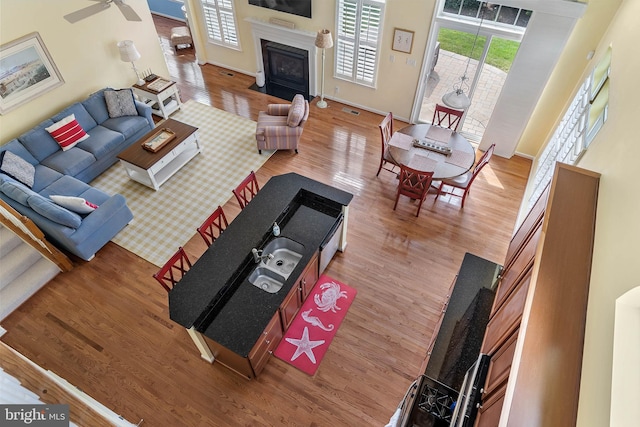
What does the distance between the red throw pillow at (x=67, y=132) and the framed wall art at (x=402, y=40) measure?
586 cm

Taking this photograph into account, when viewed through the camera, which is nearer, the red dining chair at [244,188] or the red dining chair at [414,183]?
the red dining chair at [244,188]

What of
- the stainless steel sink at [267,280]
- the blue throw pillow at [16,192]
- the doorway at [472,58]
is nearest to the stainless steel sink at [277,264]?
the stainless steel sink at [267,280]

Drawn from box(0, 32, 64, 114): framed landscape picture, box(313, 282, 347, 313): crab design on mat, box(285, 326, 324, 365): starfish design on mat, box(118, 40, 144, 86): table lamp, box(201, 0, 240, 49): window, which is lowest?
box(285, 326, 324, 365): starfish design on mat

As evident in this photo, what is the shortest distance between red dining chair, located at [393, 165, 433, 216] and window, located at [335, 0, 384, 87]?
2897mm

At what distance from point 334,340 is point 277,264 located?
1.22 metres

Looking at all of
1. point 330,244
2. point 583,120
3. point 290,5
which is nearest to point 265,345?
point 330,244

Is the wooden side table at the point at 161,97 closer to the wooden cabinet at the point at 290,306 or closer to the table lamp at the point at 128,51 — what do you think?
the table lamp at the point at 128,51

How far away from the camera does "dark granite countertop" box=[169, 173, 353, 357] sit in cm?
373

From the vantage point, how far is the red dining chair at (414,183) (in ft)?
17.9

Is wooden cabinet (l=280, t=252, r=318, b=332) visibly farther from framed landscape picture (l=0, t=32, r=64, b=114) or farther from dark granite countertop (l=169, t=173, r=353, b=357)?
framed landscape picture (l=0, t=32, r=64, b=114)

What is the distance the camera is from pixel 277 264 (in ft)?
15.0

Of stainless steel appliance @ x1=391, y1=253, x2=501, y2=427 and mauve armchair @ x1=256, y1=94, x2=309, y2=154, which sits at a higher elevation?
mauve armchair @ x1=256, y1=94, x2=309, y2=154

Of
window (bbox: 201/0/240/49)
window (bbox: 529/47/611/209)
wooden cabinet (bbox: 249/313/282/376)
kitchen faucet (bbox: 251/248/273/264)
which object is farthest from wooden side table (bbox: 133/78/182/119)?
window (bbox: 529/47/611/209)

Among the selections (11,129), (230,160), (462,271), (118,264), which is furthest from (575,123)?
(11,129)
